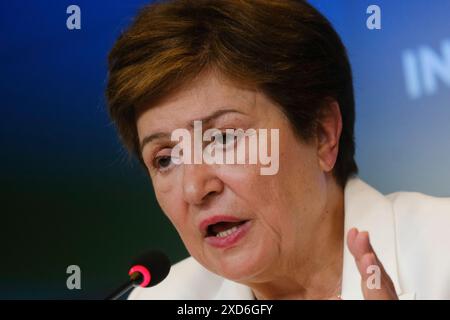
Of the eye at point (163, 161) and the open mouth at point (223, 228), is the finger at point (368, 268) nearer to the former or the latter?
the open mouth at point (223, 228)

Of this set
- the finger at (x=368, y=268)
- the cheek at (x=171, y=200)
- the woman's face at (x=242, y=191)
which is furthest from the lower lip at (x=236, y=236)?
the finger at (x=368, y=268)

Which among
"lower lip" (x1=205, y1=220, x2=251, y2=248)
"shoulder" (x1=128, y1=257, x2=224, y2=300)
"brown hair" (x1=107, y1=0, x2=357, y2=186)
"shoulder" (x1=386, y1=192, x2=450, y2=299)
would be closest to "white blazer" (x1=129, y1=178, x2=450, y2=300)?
"shoulder" (x1=386, y1=192, x2=450, y2=299)

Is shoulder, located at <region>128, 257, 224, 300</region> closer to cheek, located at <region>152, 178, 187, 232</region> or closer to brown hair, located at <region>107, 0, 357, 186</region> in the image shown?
cheek, located at <region>152, 178, 187, 232</region>

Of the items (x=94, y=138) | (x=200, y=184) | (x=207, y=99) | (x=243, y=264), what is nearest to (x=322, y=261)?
(x=243, y=264)

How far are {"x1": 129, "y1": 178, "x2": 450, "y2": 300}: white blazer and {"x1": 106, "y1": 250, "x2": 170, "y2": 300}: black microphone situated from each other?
39cm

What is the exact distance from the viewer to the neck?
180 centimetres

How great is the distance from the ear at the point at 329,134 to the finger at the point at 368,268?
310 millimetres

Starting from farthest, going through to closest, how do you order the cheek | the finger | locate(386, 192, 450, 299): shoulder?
the cheek, locate(386, 192, 450, 299): shoulder, the finger

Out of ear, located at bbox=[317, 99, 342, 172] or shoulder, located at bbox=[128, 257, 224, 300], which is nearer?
ear, located at bbox=[317, 99, 342, 172]

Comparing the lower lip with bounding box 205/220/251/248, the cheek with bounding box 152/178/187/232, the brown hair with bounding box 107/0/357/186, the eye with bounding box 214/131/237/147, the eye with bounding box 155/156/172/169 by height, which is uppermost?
the brown hair with bounding box 107/0/357/186

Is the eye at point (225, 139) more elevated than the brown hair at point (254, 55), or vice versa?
the brown hair at point (254, 55)

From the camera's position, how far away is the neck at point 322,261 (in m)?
1.80

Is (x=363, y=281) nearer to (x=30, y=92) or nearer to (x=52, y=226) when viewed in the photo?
(x=52, y=226)
